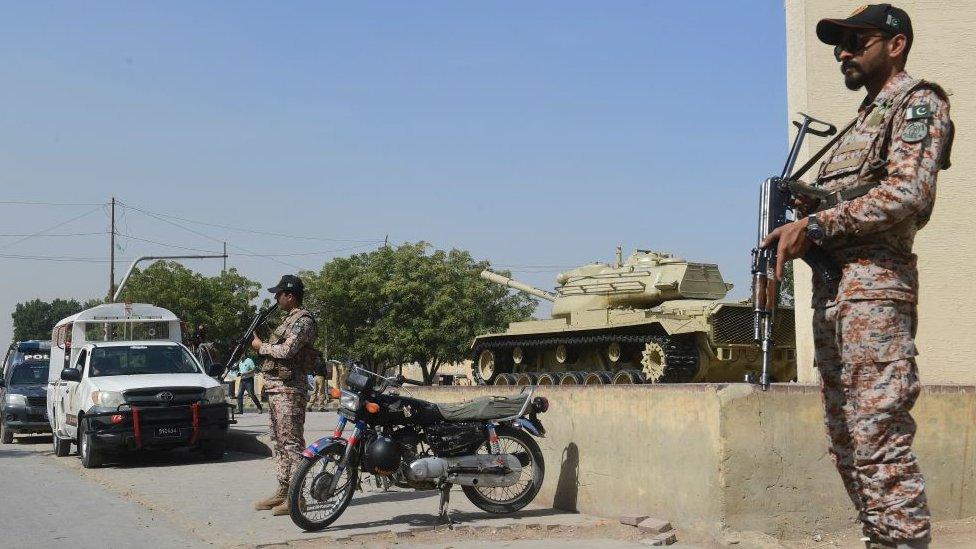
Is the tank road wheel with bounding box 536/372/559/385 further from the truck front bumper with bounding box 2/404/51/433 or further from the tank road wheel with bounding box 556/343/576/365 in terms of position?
the truck front bumper with bounding box 2/404/51/433

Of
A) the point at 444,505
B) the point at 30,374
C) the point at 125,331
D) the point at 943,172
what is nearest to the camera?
the point at 444,505

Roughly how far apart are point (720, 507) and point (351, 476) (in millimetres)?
2611

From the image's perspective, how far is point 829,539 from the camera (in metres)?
6.28

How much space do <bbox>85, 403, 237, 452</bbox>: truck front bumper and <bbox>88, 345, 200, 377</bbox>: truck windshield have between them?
130 cm

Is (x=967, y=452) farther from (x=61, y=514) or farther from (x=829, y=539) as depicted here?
(x=61, y=514)

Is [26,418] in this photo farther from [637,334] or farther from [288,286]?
[288,286]

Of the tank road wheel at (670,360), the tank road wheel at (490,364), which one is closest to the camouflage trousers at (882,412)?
the tank road wheel at (670,360)

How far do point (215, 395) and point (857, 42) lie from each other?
423 inches

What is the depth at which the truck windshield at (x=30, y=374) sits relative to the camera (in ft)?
63.8

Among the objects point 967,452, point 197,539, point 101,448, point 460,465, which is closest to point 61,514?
point 197,539

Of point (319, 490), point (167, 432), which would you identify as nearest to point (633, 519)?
point (319, 490)

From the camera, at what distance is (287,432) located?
8.30 meters

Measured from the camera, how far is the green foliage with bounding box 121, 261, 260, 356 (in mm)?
46656

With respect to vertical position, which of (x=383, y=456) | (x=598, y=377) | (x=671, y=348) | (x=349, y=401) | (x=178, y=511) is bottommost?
(x=178, y=511)
